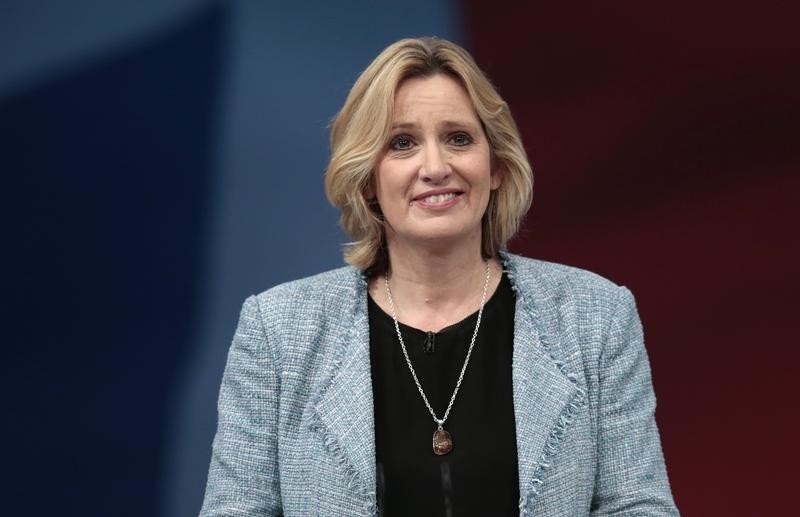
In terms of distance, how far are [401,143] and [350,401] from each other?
20.1 inches

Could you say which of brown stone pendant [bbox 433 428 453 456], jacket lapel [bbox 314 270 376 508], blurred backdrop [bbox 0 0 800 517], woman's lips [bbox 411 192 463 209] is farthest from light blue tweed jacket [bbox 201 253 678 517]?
blurred backdrop [bbox 0 0 800 517]

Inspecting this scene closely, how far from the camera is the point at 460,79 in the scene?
7.36 feet

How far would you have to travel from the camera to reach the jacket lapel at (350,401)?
211 cm

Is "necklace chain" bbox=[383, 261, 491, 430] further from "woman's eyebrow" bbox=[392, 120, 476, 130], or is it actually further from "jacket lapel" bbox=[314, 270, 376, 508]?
"woman's eyebrow" bbox=[392, 120, 476, 130]

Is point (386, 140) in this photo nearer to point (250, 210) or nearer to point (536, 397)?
point (536, 397)

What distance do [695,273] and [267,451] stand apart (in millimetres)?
1291

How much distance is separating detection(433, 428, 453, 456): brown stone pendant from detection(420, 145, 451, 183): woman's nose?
18.9 inches

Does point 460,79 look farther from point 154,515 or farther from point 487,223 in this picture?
point 154,515

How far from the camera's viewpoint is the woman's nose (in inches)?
84.0

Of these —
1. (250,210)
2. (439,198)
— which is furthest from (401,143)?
(250,210)

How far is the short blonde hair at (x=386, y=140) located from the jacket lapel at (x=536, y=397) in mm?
195

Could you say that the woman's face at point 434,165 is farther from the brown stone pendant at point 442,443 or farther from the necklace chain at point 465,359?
the brown stone pendant at point 442,443

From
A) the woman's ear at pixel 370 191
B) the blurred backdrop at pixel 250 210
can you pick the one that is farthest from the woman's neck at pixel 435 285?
the blurred backdrop at pixel 250 210

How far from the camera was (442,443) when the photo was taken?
213cm
